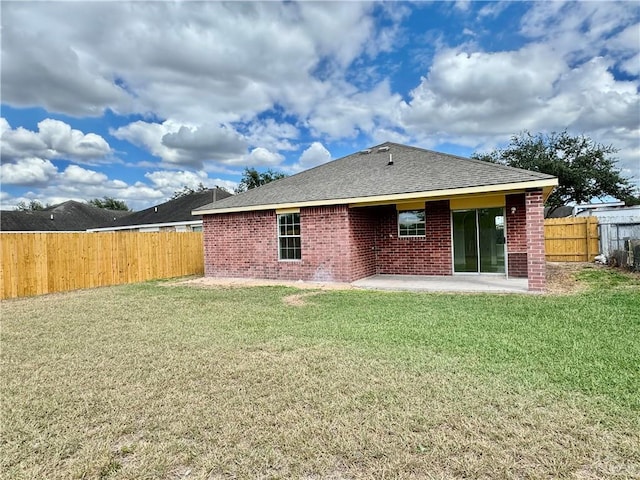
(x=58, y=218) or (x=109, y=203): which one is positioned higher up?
(x=109, y=203)

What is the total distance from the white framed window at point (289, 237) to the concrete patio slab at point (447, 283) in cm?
231

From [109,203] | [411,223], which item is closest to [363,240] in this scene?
[411,223]

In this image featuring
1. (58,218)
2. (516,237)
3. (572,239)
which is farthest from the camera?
(58,218)

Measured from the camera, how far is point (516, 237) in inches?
430

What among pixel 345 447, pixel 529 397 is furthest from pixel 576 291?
pixel 345 447

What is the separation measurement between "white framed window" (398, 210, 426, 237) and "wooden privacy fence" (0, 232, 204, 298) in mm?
8819

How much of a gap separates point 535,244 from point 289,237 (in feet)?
22.8

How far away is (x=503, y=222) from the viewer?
11117 millimetres

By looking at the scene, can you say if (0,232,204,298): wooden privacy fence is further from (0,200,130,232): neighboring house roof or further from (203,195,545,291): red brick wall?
(0,200,130,232): neighboring house roof

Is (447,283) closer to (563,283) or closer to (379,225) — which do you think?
(563,283)

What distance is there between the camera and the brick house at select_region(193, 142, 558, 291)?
10609 millimetres

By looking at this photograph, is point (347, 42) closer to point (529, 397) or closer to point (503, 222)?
point (503, 222)

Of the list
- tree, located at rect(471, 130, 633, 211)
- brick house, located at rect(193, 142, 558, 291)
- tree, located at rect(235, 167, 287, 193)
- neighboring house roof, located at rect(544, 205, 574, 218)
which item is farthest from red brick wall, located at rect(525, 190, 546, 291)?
tree, located at rect(235, 167, 287, 193)

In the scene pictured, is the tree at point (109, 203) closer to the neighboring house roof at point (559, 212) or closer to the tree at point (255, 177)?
the tree at point (255, 177)
